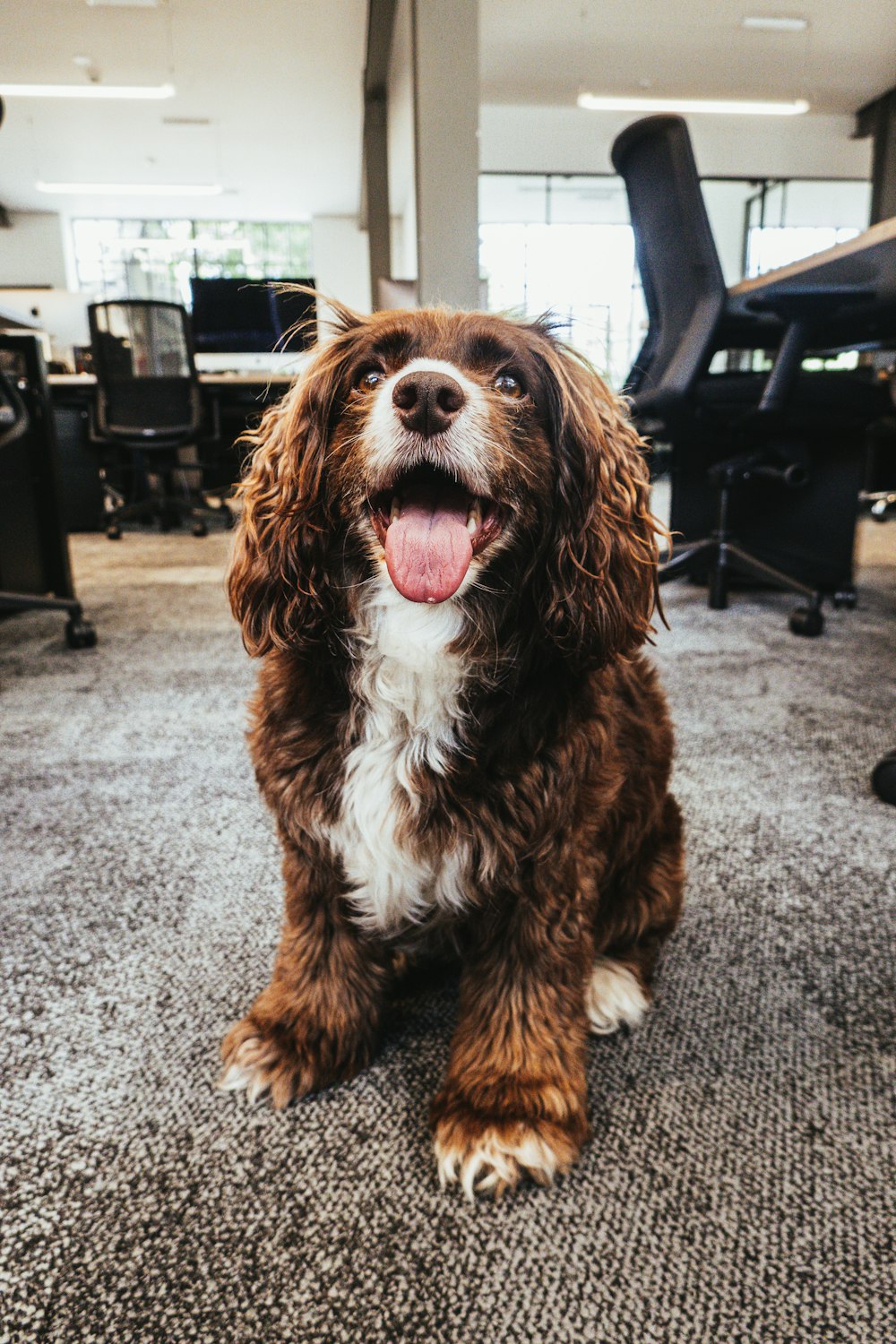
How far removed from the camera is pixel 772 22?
790 cm

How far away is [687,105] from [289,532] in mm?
9851

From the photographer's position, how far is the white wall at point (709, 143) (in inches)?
417

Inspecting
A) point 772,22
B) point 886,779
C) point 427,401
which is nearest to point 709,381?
point 886,779

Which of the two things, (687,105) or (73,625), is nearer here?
(73,625)

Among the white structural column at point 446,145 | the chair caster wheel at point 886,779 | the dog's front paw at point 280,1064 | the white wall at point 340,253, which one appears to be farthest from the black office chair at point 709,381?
the white wall at point 340,253

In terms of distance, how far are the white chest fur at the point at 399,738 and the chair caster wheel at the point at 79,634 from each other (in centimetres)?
232

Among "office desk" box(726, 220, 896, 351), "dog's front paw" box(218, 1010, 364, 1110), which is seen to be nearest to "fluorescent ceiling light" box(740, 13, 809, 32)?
"office desk" box(726, 220, 896, 351)

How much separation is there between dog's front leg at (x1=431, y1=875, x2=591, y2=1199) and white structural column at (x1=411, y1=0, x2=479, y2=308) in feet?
11.8

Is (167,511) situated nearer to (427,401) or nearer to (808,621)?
(808,621)

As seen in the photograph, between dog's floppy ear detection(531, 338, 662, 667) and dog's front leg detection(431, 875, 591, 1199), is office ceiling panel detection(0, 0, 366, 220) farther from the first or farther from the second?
dog's front leg detection(431, 875, 591, 1199)

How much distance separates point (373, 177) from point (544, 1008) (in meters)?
9.25

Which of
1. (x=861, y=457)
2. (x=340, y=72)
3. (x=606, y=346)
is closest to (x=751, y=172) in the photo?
(x=340, y=72)

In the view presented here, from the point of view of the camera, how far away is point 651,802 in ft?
3.34

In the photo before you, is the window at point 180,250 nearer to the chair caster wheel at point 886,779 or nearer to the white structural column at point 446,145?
the white structural column at point 446,145
